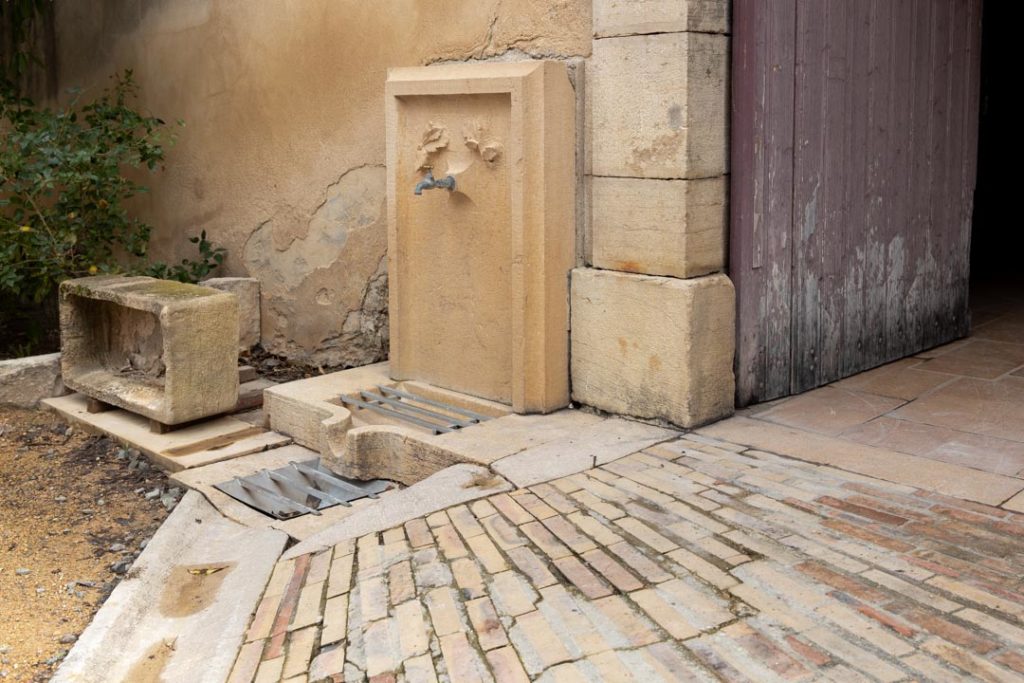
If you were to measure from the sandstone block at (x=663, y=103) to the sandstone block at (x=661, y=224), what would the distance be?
Answer: 6 cm

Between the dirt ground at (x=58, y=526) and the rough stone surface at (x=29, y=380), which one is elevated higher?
the rough stone surface at (x=29, y=380)

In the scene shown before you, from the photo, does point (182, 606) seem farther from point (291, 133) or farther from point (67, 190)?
point (67, 190)

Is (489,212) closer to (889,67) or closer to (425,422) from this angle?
(425,422)

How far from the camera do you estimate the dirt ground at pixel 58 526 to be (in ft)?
A: 11.8

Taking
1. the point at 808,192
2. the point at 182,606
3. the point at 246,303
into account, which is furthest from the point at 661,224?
the point at 246,303

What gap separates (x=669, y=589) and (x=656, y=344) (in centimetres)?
163

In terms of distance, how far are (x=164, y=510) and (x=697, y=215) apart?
257 centimetres

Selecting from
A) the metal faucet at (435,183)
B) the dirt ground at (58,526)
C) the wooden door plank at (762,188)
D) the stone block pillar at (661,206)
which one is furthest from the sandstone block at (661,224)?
the dirt ground at (58,526)

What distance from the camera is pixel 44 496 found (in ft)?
16.0

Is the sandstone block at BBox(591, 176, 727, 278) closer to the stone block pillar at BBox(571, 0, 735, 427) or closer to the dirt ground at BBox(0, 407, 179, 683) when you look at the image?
the stone block pillar at BBox(571, 0, 735, 427)

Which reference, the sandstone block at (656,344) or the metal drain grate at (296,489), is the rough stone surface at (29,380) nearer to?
the metal drain grate at (296,489)

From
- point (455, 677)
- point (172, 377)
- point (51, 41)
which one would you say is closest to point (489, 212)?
point (172, 377)

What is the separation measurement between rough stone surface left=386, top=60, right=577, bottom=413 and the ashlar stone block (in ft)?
2.83

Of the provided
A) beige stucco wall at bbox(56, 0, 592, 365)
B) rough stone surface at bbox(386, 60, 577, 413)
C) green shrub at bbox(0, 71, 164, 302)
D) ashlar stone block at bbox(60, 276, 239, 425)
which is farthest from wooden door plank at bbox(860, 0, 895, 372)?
green shrub at bbox(0, 71, 164, 302)
